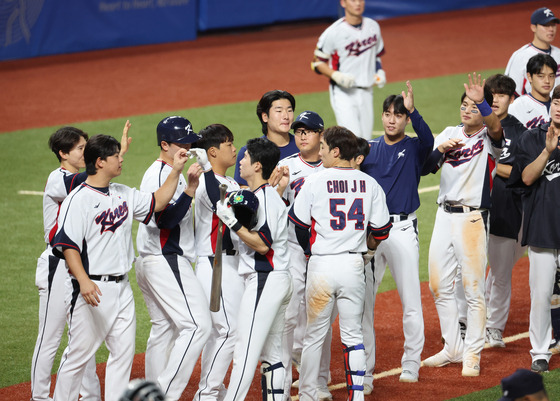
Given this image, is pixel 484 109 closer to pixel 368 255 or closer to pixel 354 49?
pixel 368 255

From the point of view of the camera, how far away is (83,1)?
18.5 m

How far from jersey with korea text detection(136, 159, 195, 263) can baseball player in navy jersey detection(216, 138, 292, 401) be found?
0.44m

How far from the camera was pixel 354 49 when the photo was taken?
1171 cm

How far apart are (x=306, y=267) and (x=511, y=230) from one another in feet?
5.95


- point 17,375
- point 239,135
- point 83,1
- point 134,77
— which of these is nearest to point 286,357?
point 17,375

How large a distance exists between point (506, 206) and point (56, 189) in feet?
11.1

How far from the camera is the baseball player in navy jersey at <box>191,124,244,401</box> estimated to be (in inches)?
230

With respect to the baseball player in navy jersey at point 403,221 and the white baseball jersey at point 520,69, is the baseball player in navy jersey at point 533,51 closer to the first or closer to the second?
the white baseball jersey at point 520,69

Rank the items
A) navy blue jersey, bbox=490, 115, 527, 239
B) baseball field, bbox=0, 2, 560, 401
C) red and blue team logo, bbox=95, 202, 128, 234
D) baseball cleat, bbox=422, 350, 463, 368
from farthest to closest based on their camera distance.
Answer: navy blue jersey, bbox=490, 115, 527, 239
baseball field, bbox=0, 2, 560, 401
baseball cleat, bbox=422, 350, 463, 368
red and blue team logo, bbox=95, 202, 128, 234

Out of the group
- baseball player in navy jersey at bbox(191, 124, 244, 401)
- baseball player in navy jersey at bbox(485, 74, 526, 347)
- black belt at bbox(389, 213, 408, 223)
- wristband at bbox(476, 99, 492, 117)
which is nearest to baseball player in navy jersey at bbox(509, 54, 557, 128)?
baseball player in navy jersey at bbox(485, 74, 526, 347)

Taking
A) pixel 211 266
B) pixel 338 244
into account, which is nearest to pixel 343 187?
pixel 338 244

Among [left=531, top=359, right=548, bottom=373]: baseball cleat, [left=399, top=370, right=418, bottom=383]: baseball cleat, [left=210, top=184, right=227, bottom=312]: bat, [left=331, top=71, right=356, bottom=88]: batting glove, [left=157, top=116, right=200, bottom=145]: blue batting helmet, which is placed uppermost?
[left=331, top=71, right=356, bottom=88]: batting glove

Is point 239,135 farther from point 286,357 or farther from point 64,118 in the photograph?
point 286,357

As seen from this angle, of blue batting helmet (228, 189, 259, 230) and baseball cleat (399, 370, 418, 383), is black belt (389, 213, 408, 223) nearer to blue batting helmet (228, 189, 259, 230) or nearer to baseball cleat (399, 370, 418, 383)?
baseball cleat (399, 370, 418, 383)
